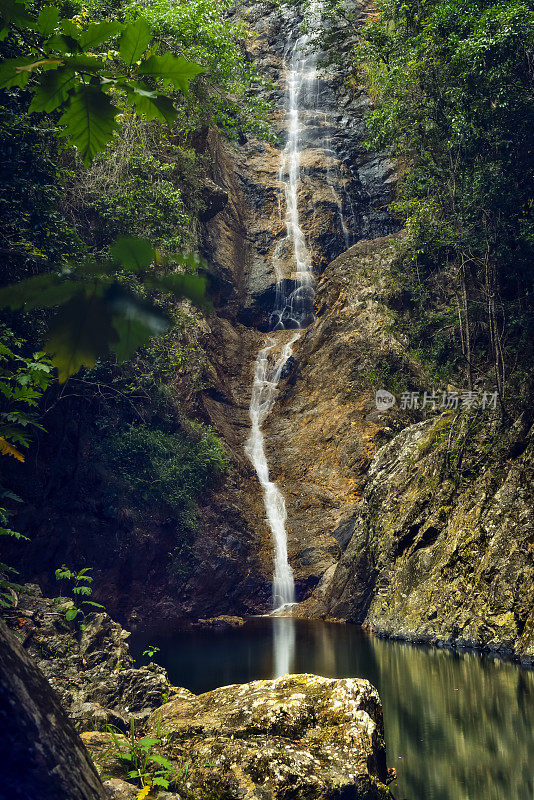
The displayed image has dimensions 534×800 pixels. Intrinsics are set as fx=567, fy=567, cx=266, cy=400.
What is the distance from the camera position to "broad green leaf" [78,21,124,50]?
43.9 inches

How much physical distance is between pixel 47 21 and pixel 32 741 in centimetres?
168

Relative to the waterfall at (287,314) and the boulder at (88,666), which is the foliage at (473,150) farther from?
the boulder at (88,666)

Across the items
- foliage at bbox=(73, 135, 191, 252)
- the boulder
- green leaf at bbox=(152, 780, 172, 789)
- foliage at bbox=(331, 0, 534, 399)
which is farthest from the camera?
foliage at bbox=(73, 135, 191, 252)

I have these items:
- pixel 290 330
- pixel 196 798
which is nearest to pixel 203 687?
pixel 196 798

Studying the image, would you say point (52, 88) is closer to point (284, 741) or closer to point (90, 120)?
point (90, 120)

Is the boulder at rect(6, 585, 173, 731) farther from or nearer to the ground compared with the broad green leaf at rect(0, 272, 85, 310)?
nearer to the ground

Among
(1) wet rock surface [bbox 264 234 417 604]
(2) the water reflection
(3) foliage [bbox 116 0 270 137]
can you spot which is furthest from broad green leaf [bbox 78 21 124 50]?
(3) foliage [bbox 116 0 270 137]

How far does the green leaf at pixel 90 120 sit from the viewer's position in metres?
1.20

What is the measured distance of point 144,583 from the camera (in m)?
16.0

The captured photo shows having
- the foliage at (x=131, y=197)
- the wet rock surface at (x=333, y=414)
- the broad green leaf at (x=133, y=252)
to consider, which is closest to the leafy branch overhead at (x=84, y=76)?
the broad green leaf at (x=133, y=252)

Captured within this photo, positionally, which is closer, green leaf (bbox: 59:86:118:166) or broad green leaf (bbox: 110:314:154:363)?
broad green leaf (bbox: 110:314:154:363)

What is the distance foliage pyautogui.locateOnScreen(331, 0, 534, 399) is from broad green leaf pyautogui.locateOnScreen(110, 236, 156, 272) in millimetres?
13338

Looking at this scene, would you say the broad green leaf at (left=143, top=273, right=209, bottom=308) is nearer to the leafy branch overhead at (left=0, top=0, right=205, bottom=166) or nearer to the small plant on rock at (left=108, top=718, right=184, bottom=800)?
the leafy branch overhead at (left=0, top=0, right=205, bottom=166)

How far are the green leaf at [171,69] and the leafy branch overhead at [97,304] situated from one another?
35cm
